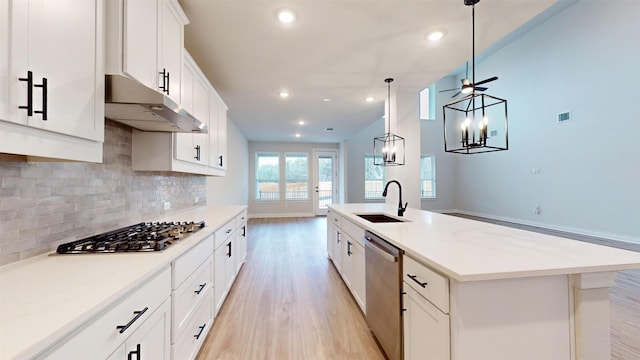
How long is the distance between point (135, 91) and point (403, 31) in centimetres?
225

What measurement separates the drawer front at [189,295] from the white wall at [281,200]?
672cm

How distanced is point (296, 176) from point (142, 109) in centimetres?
745

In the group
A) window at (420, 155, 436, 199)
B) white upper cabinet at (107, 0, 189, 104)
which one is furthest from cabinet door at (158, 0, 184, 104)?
window at (420, 155, 436, 199)

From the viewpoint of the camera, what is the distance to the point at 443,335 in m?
1.13

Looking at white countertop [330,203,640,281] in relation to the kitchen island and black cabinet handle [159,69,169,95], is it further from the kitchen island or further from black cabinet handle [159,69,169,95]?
black cabinet handle [159,69,169,95]

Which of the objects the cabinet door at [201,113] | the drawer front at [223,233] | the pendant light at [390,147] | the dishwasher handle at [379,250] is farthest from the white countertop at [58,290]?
the pendant light at [390,147]

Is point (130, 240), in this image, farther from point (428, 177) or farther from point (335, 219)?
point (428, 177)

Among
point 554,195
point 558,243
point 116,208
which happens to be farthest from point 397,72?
point 554,195

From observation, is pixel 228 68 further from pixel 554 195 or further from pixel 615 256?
pixel 554 195

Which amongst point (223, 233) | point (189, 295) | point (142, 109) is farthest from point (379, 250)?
point (142, 109)

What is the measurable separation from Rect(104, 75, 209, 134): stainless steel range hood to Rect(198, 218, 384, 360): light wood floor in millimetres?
1641

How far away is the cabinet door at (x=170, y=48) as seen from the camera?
1.67 m

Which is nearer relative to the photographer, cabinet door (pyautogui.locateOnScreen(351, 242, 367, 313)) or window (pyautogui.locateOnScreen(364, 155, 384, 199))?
cabinet door (pyautogui.locateOnScreen(351, 242, 367, 313))

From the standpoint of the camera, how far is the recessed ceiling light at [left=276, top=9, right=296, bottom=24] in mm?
2092
